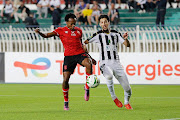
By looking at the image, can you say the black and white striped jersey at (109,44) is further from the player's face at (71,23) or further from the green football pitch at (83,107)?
the green football pitch at (83,107)

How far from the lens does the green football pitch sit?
32.2ft

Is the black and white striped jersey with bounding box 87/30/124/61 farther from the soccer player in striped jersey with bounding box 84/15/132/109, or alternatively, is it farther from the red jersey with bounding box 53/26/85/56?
the red jersey with bounding box 53/26/85/56

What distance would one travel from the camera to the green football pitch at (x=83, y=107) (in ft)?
32.2

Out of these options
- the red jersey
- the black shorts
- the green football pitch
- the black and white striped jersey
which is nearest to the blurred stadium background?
the green football pitch

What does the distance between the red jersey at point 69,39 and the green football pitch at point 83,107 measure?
125 centimetres

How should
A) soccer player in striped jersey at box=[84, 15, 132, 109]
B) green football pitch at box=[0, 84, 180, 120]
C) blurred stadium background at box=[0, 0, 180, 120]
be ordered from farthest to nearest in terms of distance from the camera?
blurred stadium background at box=[0, 0, 180, 120]
soccer player in striped jersey at box=[84, 15, 132, 109]
green football pitch at box=[0, 84, 180, 120]

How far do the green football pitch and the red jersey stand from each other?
125cm

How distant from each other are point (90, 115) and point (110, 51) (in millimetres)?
1655

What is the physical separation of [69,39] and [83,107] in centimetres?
154

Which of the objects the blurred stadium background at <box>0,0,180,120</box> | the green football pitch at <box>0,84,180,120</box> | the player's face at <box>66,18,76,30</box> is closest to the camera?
the green football pitch at <box>0,84,180,120</box>

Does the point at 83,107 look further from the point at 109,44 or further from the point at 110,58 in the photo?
the point at 109,44

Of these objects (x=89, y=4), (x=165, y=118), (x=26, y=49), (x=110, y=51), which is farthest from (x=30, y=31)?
(x=165, y=118)

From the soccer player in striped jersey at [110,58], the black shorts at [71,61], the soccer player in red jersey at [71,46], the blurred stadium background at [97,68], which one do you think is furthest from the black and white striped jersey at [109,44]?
the blurred stadium background at [97,68]

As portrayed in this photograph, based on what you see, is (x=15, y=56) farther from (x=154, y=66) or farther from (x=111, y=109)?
(x=111, y=109)
